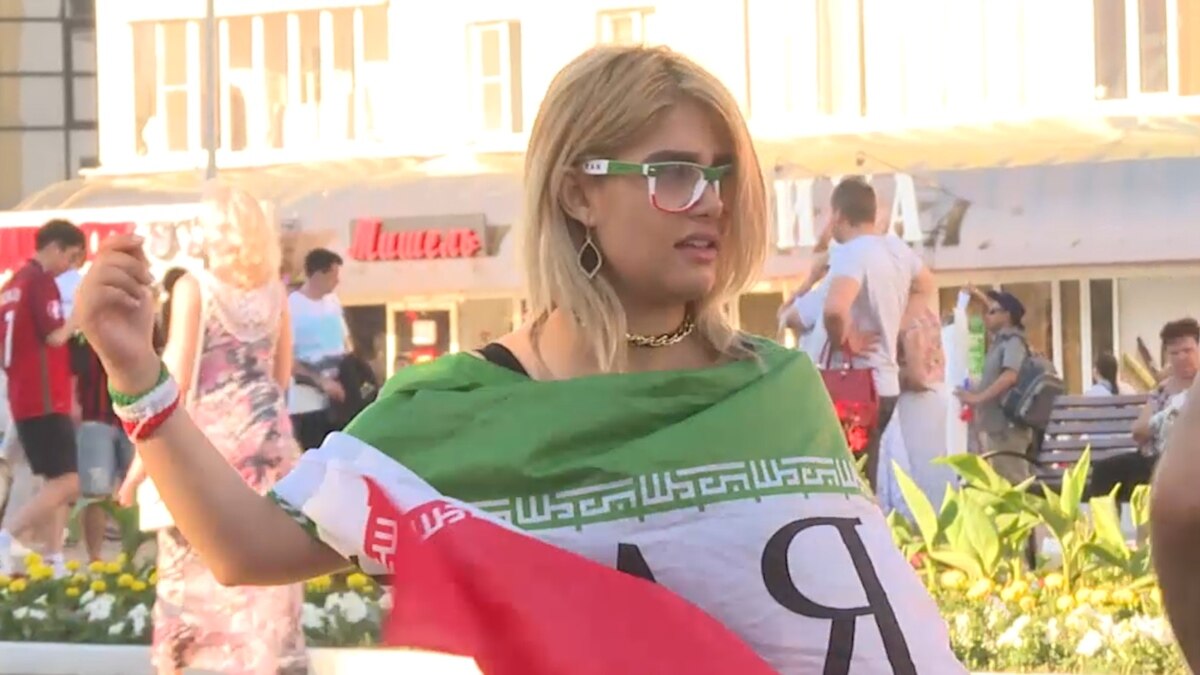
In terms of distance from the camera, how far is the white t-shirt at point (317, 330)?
974 centimetres

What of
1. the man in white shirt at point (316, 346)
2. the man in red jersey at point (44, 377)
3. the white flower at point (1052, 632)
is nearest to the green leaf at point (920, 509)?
the white flower at point (1052, 632)

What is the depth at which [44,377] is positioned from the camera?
33.0 feet

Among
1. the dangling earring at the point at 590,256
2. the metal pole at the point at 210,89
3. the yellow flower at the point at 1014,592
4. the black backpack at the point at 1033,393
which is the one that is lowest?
the yellow flower at the point at 1014,592

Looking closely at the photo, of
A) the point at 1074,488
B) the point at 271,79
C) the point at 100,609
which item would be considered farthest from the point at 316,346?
the point at 271,79

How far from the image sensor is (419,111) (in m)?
13.7

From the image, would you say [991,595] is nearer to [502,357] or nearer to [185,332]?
[185,332]

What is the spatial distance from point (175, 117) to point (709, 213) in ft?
42.5

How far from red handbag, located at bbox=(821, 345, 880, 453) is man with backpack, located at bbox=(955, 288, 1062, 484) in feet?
2.23

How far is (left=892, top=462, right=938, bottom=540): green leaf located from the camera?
764cm

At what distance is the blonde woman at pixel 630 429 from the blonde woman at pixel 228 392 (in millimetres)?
3898

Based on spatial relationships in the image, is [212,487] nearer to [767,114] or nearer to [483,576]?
[483,576]

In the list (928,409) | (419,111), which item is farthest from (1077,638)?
(419,111)

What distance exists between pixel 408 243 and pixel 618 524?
9585mm

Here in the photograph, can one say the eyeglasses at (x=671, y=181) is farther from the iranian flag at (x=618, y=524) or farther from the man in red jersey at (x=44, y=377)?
the man in red jersey at (x=44, y=377)
